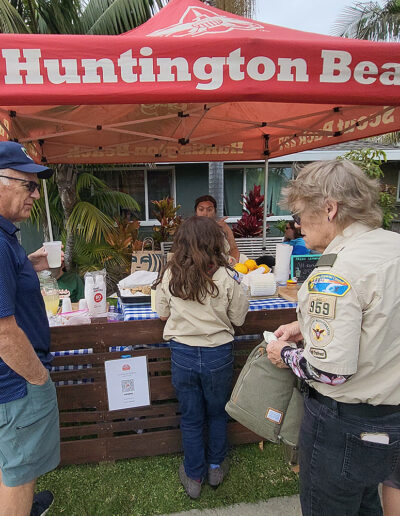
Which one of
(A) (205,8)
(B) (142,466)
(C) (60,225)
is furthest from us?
(C) (60,225)

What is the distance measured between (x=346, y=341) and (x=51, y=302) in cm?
208

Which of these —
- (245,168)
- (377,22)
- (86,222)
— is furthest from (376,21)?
(86,222)

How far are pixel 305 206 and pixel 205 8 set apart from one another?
9.12 feet

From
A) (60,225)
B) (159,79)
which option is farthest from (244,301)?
(60,225)

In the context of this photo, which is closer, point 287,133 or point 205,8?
point 205,8

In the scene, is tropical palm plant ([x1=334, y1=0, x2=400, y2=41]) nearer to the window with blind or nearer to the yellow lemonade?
the window with blind

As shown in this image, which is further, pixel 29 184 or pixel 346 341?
pixel 29 184

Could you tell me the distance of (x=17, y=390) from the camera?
1.46m

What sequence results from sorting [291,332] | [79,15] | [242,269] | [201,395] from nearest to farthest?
[291,332]
[201,395]
[242,269]
[79,15]

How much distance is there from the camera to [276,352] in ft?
4.89

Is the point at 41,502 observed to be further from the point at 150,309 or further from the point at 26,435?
the point at 150,309

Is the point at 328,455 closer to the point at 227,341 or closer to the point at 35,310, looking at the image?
the point at 227,341

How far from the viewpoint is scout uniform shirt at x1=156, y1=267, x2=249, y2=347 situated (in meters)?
1.95

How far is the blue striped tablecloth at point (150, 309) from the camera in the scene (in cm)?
235
